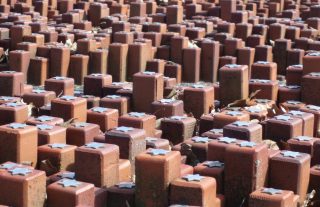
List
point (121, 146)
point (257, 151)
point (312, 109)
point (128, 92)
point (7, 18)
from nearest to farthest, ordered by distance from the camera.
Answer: point (257, 151)
point (121, 146)
point (312, 109)
point (128, 92)
point (7, 18)

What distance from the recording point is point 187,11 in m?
9.59

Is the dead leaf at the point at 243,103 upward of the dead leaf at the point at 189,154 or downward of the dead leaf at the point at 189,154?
upward

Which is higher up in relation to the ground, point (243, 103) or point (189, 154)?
point (243, 103)

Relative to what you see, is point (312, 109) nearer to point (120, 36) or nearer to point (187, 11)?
point (120, 36)

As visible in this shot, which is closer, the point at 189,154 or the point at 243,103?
the point at 189,154

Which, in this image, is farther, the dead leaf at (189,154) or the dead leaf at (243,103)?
the dead leaf at (243,103)

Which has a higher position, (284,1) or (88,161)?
(284,1)

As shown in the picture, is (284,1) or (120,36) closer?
(120,36)

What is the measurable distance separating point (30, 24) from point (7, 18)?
26.7 inches

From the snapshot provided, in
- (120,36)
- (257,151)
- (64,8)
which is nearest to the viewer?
(257,151)

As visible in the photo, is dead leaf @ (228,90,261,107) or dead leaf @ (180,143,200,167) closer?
dead leaf @ (180,143,200,167)

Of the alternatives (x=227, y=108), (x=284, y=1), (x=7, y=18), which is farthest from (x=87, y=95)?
(x=284, y=1)

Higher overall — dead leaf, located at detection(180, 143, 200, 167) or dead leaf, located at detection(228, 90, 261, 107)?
dead leaf, located at detection(228, 90, 261, 107)

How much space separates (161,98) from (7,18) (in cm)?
296
